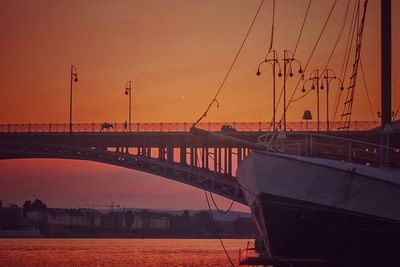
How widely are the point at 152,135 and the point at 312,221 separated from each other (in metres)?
59.9

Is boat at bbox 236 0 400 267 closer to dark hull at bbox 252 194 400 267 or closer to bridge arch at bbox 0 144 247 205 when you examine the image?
dark hull at bbox 252 194 400 267

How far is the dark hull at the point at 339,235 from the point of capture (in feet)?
135

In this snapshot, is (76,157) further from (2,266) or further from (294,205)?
(294,205)

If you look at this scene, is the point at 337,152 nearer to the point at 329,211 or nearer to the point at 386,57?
the point at 329,211

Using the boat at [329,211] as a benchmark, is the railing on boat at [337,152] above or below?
above

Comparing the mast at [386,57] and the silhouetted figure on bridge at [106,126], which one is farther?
the silhouetted figure on bridge at [106,126]

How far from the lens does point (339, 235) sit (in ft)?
136

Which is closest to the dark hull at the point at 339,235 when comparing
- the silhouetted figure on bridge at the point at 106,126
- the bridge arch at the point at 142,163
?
the bridge arch at the point at 142,163

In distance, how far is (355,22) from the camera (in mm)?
53281

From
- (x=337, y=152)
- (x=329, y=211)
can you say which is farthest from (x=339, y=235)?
(x=337, y=152)

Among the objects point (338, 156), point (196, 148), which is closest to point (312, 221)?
point (338, 156)

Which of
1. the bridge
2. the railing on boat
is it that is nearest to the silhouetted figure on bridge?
the bridge

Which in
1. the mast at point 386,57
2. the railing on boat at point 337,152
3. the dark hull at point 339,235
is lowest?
the dark hull at point 339,235

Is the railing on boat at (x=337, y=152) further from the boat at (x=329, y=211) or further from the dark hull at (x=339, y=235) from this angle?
the dark hull at (x=339, y=235)
